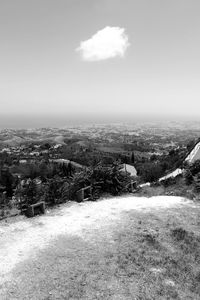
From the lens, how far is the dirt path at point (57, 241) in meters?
3.89

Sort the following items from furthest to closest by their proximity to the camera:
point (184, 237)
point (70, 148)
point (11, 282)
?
point (70, 148), point (184, 237), point (11, 282)

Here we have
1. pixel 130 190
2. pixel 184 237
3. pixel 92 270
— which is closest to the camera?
pixel 92 270

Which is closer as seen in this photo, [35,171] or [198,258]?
[198,258]

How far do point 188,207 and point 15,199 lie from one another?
5270 mm

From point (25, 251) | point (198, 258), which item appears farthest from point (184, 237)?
point (25, 251)

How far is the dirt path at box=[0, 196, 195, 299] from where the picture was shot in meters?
3.89

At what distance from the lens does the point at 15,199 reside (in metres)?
7.69

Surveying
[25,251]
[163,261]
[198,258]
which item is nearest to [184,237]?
[198,258]

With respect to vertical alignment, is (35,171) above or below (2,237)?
below

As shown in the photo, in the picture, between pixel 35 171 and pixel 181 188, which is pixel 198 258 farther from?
pixel 35 171

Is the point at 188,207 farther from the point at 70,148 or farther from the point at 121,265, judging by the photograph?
the point at 70,148

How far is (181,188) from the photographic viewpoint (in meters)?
9.61

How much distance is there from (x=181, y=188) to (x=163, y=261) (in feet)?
18.1

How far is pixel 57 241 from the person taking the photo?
530 centimetres
